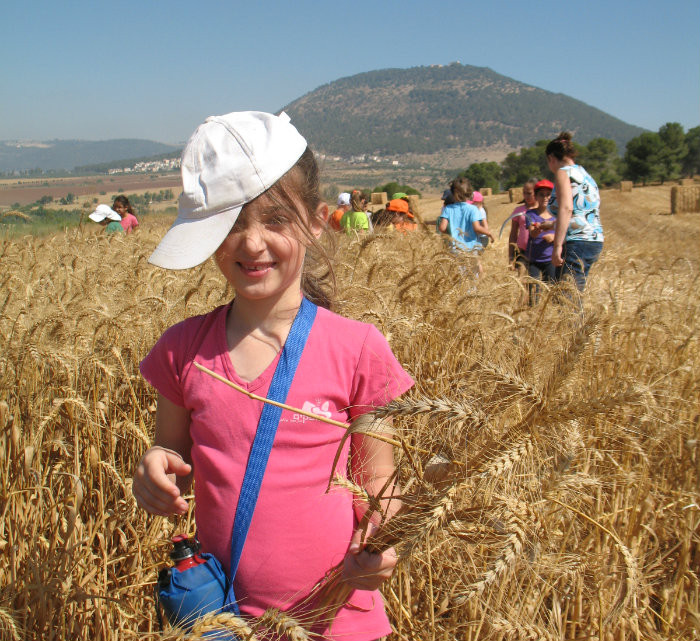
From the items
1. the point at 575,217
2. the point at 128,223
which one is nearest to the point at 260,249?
the point at 575,217

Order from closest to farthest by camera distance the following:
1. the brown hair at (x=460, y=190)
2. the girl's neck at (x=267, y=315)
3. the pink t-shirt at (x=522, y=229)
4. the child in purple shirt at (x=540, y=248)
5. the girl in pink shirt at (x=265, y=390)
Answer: the girl in pink shirt at (x=265, y=390) → the girl's neck at (x=267, y=315) → the child in purple shirt at (x=540, y=248) → the pink t-shirt at (x=522, y=229) → the brown hair at (x=460, y=190)

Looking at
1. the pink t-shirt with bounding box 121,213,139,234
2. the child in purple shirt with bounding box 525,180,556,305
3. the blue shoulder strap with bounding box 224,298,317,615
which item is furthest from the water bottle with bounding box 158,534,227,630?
the pink t-shirt with bounding box 121,213,139,234

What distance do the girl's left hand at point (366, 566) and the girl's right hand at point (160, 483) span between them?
1.12 ft

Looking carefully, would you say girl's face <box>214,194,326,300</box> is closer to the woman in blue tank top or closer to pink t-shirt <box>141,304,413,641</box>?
pink t-shirt <box>141,304,413,641</box>

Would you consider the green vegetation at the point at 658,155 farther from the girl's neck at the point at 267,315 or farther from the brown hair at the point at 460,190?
the girl's neck at the point at 267,315

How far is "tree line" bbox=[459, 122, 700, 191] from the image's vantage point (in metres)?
68.9

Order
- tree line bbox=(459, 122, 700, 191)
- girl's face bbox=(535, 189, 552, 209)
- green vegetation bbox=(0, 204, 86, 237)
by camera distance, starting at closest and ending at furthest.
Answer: girl's face bbox=(535, 189, 552, 209)
green vegetation bbox=(0, 204, 86, 237)
tree line bbox=(459, 122, 700, 191)

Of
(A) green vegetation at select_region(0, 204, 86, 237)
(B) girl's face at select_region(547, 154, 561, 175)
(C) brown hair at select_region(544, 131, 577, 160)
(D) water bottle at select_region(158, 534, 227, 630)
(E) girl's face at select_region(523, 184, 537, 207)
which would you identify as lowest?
(D) water bottle at select_region(158, 534, 227, 630)

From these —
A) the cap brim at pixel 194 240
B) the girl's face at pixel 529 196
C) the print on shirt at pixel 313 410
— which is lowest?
the print on shirt at pixel 313 410

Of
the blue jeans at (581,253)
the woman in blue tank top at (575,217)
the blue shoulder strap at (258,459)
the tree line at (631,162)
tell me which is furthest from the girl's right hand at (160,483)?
the tree line at (631,162)

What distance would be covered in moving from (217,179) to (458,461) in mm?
685

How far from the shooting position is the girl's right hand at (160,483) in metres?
1.11

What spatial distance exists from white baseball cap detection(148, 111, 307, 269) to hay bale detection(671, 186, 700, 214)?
81.4 ft

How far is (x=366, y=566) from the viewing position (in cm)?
95
